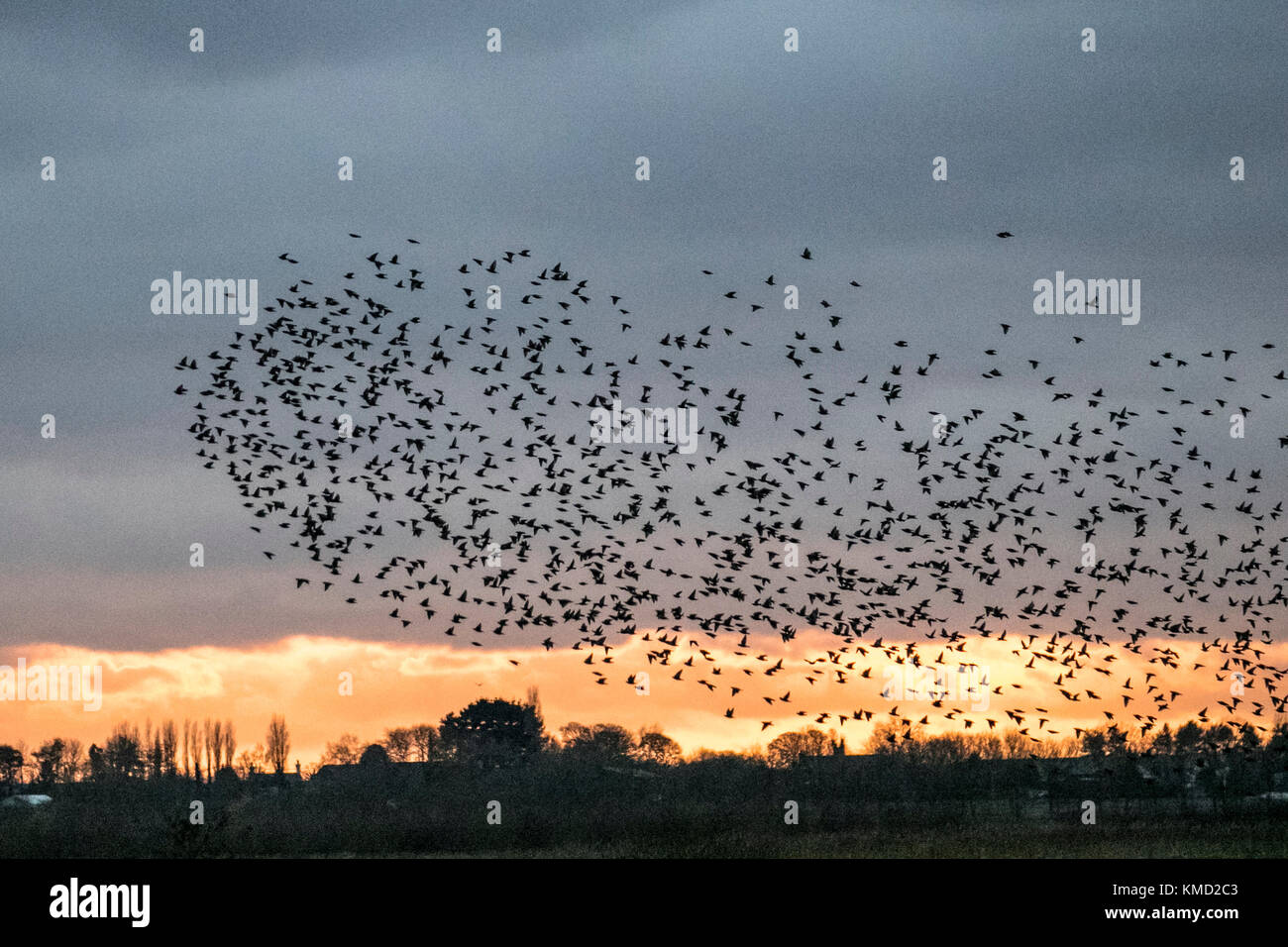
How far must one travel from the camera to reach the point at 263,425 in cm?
3450

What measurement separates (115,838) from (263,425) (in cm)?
1910

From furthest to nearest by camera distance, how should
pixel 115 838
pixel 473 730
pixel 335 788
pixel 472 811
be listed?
pixel 473 730 → pixel 335 788 → pixel 472 811 → pixel 115 838
